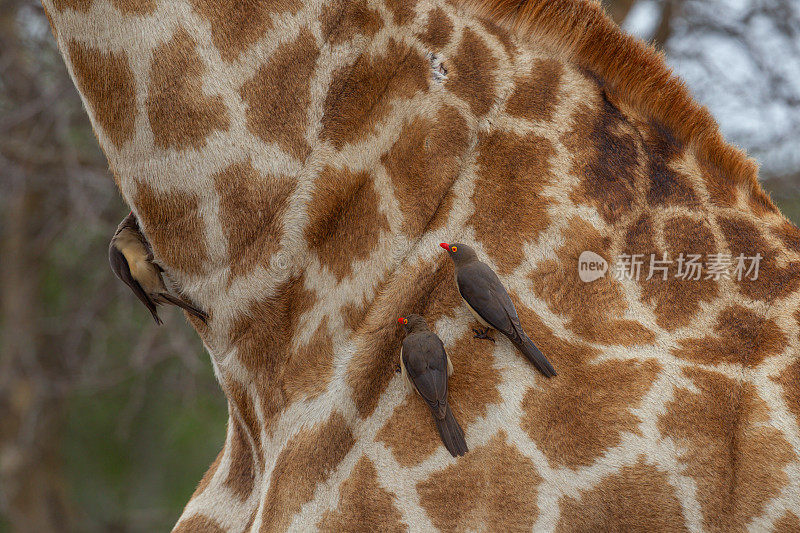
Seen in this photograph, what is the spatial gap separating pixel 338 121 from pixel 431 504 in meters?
0.93

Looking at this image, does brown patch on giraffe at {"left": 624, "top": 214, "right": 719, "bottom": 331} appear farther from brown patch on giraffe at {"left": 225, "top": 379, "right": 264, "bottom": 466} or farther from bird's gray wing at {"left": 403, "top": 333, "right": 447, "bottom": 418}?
brown patch on giraffe at {"left": 225, "top": 379, "right": 264, "bottom": 466}

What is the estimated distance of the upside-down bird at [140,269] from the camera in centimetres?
199

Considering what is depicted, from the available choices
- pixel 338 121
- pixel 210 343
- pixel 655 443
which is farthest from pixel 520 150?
pixel 210 343

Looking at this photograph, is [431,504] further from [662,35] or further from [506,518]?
[662,35]

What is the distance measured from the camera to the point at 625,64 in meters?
1.94

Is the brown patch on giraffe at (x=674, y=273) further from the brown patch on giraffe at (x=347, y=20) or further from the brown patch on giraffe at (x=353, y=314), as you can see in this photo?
the brown patch on giraffe at (x=347, y=20)

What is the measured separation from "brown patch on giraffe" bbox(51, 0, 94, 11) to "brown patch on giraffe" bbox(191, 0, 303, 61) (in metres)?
0.24

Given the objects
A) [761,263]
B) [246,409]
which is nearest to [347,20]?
[246,409]

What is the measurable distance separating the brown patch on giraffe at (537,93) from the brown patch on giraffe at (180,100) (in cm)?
71

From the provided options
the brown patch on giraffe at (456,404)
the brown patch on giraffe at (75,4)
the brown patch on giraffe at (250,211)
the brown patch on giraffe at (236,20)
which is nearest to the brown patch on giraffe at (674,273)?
the brown patch on giraffe at (456,404)

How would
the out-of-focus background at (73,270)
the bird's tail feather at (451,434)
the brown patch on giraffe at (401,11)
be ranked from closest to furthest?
the bird's tail feather at (451,434)
the brown patch on giraffe at (401,11)
the out-of-focus background at (73,270)

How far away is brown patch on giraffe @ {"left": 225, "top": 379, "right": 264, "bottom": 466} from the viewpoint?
2033 mm

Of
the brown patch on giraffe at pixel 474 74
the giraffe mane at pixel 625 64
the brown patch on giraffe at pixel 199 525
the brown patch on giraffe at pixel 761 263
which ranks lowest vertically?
the brown patch on giraffe at pixel 199 525

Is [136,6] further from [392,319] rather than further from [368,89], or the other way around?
[392,319]
